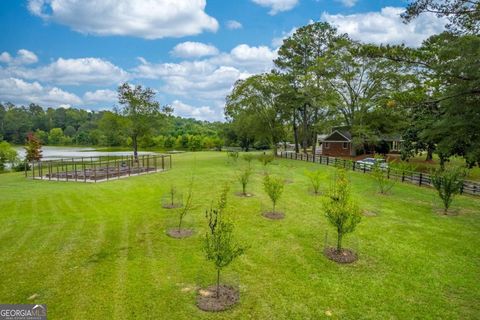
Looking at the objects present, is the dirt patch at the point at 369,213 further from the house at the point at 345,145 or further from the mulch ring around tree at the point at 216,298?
the house at the point at 345,145

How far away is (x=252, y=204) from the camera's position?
50.2 feet

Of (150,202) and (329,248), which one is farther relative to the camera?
(150,202)

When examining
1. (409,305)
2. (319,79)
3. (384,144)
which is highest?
(319,79)

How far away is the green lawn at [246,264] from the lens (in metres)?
6.89

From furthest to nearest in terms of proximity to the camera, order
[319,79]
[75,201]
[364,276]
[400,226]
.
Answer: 1. [319,79]
2. [75,201]
3. [400,226]
4. [364,276]

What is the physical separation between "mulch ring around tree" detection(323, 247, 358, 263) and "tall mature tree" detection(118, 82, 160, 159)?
97.8 ft

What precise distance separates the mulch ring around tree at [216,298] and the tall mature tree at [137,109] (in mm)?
30471

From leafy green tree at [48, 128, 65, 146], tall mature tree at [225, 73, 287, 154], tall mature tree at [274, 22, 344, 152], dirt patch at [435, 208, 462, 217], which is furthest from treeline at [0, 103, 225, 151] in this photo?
dirt patch at [435, 208, 462, 217]

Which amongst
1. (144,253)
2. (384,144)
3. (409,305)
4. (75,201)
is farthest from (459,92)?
(384,144)

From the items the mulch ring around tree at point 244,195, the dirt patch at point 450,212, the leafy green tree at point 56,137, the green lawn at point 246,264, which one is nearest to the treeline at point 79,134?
the leafy green tree at point 56,137

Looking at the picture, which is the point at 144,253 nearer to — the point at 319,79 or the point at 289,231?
the point at 289,231

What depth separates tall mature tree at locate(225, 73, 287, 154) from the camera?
39.2 metres

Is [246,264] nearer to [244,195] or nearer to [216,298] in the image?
[216,298]

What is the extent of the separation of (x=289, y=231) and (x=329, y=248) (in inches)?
73.7
